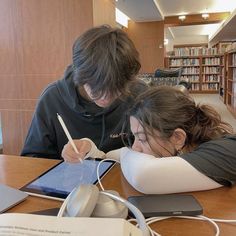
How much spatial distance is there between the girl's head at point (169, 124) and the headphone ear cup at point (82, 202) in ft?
1.11

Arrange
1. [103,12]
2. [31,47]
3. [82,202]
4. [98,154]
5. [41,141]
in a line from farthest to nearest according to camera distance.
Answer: [103,12], [31,47], [41,141], [98,154], [82,202]

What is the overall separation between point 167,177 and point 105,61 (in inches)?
16.3

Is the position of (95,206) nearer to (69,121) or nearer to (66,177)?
(66,177)

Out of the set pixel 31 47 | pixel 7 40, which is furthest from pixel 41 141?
pixel 7 40

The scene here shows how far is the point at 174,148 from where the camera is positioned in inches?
34.8

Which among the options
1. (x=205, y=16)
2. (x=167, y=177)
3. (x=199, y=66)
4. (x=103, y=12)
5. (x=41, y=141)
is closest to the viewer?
(x=167, y=177)

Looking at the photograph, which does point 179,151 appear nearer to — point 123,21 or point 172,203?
point 172,203

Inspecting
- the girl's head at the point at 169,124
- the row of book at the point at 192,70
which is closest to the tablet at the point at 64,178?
the girl's head at the point at 169,124

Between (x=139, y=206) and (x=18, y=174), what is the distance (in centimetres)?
45

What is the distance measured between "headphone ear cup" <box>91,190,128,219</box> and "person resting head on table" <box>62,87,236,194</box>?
16 centimetres

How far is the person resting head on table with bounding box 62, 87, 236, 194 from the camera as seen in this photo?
73 centimetres

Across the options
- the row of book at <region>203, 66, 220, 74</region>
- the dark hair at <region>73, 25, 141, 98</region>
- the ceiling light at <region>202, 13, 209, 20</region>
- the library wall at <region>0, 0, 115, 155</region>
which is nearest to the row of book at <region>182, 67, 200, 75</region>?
the row of book at <region>203, 66, 220, 74</region>

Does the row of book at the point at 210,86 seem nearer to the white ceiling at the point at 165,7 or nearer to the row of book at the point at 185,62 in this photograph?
the row of book at the point at 185,62

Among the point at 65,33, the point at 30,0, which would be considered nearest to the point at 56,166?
the point at 65,33
